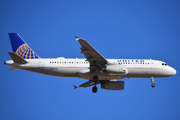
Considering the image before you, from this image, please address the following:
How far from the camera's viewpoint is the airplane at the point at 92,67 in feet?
126

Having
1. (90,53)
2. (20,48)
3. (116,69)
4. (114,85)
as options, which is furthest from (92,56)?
(20,48)

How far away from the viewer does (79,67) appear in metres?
40.8

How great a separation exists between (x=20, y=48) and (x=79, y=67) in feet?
33.5

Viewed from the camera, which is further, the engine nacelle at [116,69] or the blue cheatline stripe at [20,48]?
the blue cheatline stripe at [20,48]

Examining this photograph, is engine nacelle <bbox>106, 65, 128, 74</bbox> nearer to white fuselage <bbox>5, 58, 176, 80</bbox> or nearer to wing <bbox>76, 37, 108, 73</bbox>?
wing <bbox>76, 37, 108, 73</bbox>

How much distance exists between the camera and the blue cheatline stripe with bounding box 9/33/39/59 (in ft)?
140

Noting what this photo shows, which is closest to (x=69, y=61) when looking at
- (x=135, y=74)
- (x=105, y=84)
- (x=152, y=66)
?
(x=105, y=84)

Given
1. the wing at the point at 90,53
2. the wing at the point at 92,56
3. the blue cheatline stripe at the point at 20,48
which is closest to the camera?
the wing at the point at 90,53

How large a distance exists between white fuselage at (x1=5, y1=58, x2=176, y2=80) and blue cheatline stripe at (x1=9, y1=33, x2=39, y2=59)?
181 centimetres

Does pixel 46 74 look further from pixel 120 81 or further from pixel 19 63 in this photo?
pixel 120 81

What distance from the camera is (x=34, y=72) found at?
4119 cm

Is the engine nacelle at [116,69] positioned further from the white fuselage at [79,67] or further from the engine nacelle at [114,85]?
the engine nacelle at [114,85]

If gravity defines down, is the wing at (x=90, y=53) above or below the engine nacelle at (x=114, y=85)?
above

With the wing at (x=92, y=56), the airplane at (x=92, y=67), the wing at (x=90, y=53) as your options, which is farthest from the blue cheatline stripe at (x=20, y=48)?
the wing at (x=90, y=53)
